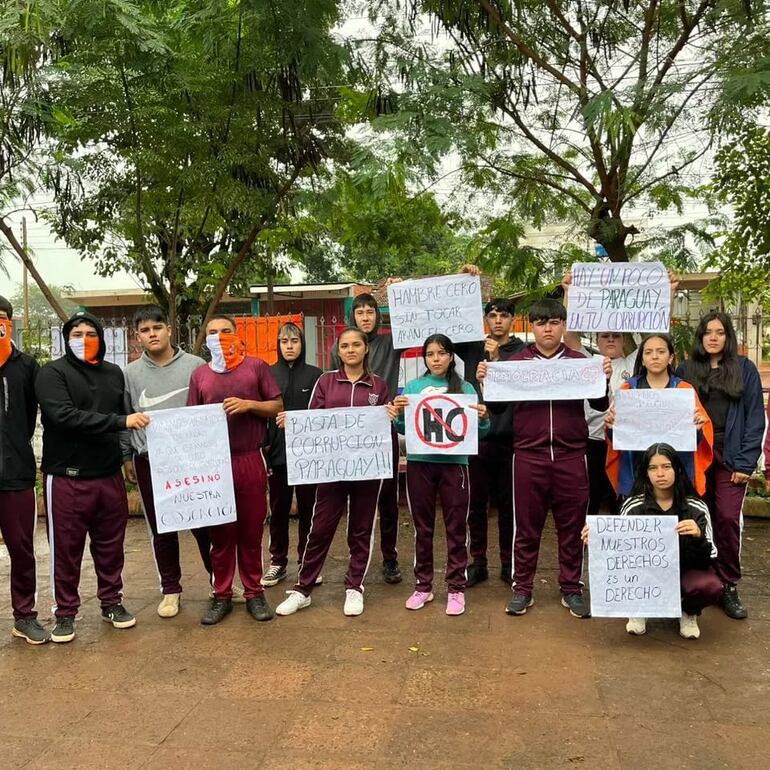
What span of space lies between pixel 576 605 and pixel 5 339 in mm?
3876

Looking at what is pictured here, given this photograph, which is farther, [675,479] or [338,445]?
[338,445]

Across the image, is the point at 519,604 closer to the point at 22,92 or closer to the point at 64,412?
the point at 64,412

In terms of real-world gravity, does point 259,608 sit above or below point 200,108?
below

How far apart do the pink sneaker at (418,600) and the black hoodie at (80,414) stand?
6.83 feet

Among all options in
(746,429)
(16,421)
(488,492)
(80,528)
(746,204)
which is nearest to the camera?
(16,421)


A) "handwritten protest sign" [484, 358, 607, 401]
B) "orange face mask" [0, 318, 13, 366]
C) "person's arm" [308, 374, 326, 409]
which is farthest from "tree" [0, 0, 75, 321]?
"handwritten protest sign" [484, 358, 607, 401]

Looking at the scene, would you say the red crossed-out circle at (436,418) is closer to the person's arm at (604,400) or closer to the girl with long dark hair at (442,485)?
the girl with long dark hair at (442,485)

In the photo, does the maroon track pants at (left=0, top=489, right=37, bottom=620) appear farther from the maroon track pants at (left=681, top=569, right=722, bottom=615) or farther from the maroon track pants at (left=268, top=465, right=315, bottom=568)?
the maroon track pants at (left=681, top=569, right=722, bottom=615)

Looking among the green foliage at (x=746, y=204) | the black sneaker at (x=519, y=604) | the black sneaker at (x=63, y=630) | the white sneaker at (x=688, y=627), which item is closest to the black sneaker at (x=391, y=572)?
the black sneaker at (x=519, y=604)

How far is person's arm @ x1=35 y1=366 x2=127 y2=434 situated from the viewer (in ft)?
14.7

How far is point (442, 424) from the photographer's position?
4.94m

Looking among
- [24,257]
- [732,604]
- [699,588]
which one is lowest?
[732,604]

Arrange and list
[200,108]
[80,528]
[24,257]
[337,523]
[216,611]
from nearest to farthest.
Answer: [80,528] < [216,611] < [337,523] < [200,108] < [24,257]

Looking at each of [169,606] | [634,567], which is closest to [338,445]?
[169,606]
